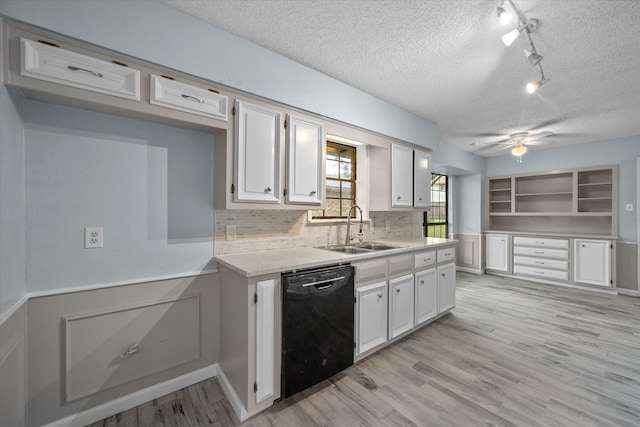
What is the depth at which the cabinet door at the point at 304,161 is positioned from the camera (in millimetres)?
2215

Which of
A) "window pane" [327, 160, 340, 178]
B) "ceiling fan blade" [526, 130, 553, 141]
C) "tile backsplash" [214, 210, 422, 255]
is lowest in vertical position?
"tile backsplash" [214, 210, 422, 255]

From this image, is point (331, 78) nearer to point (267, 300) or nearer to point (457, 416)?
point (267, 300)

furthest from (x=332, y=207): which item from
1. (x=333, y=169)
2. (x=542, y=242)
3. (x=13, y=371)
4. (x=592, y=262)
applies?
(x=592, y=262)

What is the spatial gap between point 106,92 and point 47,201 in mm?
710

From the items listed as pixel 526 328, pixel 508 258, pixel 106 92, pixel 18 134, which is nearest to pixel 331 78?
pixel 106 92

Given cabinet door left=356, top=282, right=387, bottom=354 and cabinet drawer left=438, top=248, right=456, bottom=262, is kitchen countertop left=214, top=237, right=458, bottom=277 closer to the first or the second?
cabinet door left=356, top=282, right=387, bottom=354

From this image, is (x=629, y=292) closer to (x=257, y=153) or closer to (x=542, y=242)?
(x=542, y=242)

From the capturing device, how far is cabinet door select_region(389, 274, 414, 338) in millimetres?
2512

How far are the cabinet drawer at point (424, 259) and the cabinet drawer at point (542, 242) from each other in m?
3.34

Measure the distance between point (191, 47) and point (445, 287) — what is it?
3.41 m

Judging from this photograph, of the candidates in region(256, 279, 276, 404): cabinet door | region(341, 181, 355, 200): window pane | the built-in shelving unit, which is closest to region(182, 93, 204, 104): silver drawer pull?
region(256, 279, 276, 404): cabinet door

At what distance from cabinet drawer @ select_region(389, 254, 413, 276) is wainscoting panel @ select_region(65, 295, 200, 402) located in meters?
1.68

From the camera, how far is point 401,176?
3229 millimetres

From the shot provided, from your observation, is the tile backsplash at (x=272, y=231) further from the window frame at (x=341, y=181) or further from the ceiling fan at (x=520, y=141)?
the ceiling fan at (x=520, y=141)
